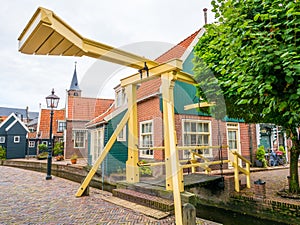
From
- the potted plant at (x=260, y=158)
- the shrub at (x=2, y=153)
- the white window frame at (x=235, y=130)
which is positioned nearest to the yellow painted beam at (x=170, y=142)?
the white window frame at (x=235, y=130)

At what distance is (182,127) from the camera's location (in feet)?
30.1

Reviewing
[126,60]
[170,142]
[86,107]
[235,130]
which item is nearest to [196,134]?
[235,130]

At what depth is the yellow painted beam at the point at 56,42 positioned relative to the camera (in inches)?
130

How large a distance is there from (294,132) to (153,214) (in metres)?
4.01

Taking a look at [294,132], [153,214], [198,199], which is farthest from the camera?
[198,199]

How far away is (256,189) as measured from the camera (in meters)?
5.81

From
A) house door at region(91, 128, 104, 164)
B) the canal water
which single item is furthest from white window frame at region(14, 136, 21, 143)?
the canal water

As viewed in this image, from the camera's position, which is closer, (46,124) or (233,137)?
(233,137)

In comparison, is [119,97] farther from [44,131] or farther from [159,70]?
[44,131]

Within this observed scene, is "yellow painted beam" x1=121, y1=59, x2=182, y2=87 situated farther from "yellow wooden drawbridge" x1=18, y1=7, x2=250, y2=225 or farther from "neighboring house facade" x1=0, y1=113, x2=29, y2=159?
"neighboring house facade" x1=0, y1=113, x2=29, y2=159

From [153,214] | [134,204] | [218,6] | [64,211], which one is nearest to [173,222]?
[153,214]

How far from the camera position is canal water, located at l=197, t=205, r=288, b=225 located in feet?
17.3

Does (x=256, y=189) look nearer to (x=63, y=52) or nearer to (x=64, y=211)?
(x=64, y=211)

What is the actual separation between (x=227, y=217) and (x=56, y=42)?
18.7 ft
